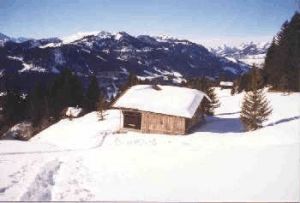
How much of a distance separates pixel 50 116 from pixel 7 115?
9833mm

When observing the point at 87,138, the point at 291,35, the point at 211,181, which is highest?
the point at 291,35

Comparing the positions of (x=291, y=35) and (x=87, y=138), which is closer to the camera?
(x=87, y=138)

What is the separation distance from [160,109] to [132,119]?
3788mm

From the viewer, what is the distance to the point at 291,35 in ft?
158

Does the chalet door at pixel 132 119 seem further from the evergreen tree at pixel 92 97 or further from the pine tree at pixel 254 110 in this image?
the evergreen tree at pixel 92 97

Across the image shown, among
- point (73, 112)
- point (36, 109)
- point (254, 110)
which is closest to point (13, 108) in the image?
point (36, 109)

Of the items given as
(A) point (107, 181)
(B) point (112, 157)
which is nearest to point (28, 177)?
(A) point (107, 181)

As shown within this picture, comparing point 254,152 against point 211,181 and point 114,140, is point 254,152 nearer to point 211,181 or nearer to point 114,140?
point 211,181

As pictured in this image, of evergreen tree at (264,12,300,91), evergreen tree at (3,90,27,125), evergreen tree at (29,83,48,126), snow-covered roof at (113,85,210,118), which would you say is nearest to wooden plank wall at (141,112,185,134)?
snow-covered roof at (113,85,210,118)

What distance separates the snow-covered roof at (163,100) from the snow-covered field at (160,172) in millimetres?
4981

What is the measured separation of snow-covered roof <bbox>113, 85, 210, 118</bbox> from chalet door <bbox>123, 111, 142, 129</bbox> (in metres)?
1.29

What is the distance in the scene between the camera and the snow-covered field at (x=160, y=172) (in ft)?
41.6

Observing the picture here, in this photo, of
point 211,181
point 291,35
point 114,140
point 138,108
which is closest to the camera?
point 211,181

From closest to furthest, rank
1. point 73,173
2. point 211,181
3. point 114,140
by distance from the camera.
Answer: point 211,181 → point 73,173 → point 114,140
